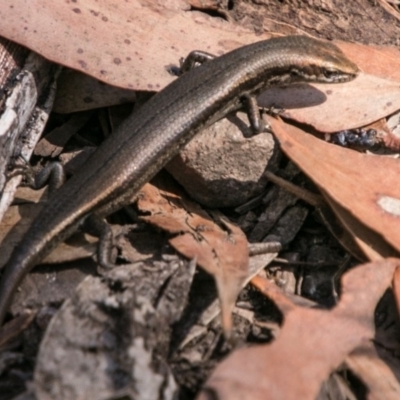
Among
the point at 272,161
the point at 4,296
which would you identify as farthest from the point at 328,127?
the point at 4,296

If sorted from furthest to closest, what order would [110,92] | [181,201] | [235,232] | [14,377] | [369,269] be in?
[110,92] → [181,201] → [235,232] → [369,269] → [14,377]

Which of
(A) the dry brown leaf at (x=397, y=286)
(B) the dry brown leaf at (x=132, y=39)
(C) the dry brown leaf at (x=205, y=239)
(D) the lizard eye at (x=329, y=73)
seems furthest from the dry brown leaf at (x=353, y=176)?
(D) the lizard eye at (x=329, y=73)

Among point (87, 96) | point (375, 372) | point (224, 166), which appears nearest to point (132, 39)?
point (87, 96)

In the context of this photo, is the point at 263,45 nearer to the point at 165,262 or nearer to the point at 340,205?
the point at 340,205

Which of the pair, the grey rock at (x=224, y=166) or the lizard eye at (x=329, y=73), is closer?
the grey rock at (x=224, y=166)

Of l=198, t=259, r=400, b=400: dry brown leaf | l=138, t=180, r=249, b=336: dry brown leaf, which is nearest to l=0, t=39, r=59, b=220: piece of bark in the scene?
l=138, t=180, r=249, b=336: dry brown leaf

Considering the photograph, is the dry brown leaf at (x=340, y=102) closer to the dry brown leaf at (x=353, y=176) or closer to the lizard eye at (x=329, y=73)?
the lizard eye at (x=329, y=73)
